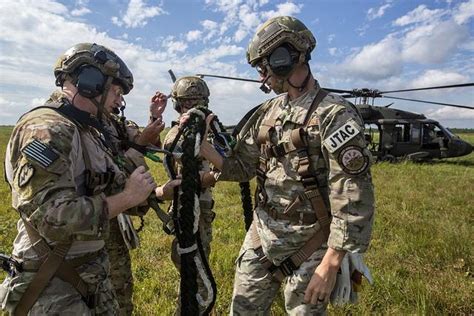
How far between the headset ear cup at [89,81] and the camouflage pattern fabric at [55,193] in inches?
10.5

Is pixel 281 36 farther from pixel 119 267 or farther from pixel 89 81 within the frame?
pixel 119 267

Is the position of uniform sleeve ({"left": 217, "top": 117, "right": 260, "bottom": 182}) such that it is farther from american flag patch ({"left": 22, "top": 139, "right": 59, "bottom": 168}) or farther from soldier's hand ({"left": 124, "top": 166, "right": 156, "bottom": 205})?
american flag patch ({"left": 22, "top": 139, "right": 59, "bottom": 168})

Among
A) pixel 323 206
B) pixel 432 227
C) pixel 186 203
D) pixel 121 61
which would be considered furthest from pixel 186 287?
pixel 432 227

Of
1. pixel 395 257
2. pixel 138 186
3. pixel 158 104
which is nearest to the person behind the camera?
pixel 138 186

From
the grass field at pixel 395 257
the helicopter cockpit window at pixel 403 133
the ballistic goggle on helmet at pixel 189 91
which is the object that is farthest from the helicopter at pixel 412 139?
the ballistic goggle on helmet at pixel 189 91

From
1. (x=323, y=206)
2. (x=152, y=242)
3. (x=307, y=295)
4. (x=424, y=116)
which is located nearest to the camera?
(x=307, y=295)

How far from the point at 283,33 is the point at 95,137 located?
161cm

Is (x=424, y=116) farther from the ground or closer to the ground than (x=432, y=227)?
farther from the ground

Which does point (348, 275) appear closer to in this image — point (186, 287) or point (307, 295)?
point (307, 295)

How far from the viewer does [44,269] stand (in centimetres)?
245

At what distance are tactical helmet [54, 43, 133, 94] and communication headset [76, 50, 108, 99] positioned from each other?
4cm

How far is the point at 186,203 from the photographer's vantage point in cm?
261

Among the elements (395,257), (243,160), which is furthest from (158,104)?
(395,257)

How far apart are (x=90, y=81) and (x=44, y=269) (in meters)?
1.26
